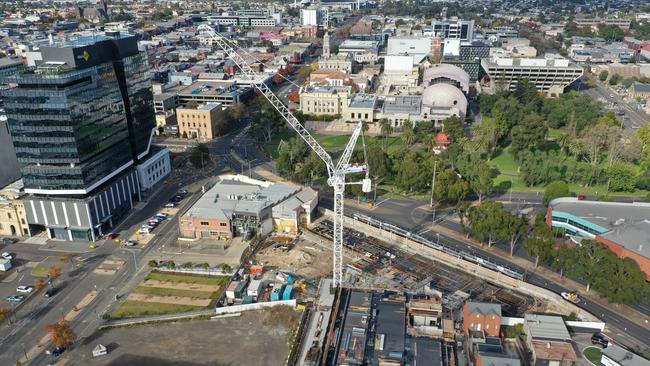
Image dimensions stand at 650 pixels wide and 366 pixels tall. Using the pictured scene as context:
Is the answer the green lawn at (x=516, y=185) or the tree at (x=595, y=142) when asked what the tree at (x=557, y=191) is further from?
the tree at (x=595, y=142)

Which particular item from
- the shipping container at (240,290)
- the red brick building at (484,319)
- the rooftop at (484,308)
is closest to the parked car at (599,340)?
the red brick building at (484,319)

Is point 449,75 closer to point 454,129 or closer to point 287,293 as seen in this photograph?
point 454,129

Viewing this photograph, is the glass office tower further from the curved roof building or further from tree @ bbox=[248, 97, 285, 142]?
the curved roof building

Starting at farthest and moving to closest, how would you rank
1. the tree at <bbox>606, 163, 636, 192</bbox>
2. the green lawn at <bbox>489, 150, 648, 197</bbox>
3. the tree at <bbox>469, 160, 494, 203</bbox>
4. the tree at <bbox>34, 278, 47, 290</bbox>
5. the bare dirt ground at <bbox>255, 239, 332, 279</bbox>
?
1. the green lawn at <bbox>489, 150, 648, 197</bbox>
2. the tree at <bbox>606, 163, 636, 192</bbox>
3. the tree at <bbox>469, 160, 494, 203</bbox>
4. the bare dirt ground at <bbox>255, 239, 332, 279</bbox>
5. the tree at <bbox>34, 278, 47, 290</bbox>

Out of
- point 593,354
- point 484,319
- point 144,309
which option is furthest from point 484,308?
point 144,309

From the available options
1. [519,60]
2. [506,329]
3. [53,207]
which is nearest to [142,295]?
[53,207]

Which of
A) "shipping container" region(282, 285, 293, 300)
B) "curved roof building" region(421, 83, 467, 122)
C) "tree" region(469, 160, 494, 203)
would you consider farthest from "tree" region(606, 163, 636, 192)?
"shipping container" region(282, 285, 293, 300)

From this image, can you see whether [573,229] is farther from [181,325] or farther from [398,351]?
[181,325]
